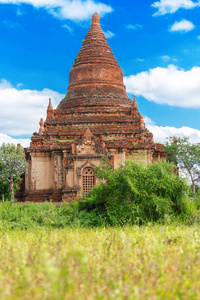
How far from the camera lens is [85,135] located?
985 inches

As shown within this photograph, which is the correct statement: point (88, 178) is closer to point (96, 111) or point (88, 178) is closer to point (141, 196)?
point (96, 111)

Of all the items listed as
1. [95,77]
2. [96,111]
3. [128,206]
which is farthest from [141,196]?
[95,77]

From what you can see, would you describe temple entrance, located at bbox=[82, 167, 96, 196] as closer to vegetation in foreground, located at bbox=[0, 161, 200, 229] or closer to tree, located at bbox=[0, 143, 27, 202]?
tree, located at bbox=[0, 143, 27, 202]

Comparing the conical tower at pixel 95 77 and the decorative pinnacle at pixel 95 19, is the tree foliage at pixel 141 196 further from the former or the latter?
the decorative pinnacle at pixel 95 19

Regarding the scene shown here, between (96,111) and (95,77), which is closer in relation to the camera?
(96,111)

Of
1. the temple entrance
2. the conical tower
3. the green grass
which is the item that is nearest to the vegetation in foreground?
the temple entrance

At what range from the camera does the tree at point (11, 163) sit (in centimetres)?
2721

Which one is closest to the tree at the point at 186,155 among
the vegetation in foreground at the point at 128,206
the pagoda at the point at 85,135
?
the pagoda at the point at 85,135

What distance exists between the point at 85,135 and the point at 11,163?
6.24m

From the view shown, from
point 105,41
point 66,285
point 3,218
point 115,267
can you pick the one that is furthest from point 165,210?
point 105,41

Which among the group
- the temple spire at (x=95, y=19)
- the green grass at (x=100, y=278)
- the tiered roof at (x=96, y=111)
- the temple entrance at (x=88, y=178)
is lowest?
the green grass at (x=100, y=278)

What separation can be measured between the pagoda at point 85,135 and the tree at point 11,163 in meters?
0.77

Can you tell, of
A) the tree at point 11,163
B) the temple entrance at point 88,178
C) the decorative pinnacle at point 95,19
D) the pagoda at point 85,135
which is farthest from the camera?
the decorative pinnacle at point 95,19

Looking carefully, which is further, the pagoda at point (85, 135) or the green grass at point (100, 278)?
the pagoda at point (85, 135)
